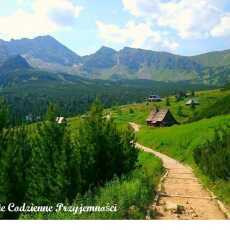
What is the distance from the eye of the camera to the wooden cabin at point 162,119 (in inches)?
4169

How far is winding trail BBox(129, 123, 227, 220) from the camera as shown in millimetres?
19359

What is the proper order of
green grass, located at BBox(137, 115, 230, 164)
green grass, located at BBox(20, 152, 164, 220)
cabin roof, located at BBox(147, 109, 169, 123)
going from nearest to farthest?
green grass, located at BBox(20, 152, 164, 220)
green grass, located at BBox(137, 115, 230, 164)
cabin roof, located at BBox(147, 109, 169, 123)

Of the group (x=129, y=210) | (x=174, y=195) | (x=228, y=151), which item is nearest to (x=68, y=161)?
(x=174, y=195)

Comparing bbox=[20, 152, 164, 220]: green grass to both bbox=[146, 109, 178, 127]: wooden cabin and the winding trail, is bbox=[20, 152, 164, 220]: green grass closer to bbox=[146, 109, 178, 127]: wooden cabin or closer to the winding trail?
the winding trail

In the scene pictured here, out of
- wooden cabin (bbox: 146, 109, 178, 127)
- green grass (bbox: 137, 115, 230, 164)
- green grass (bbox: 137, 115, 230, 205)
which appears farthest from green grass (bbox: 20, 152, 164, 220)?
wooden cabin (bbox: 146, 109, 178, 127)

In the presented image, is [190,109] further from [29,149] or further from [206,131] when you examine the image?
[29,149]

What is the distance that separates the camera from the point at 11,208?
59.9 ft

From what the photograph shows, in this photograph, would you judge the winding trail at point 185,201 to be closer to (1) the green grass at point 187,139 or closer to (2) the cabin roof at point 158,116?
(1) the green grass at point 187,139

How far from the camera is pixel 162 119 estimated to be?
4163 inches

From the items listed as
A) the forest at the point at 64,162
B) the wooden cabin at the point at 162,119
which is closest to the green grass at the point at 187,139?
the forest at the point at 64,162

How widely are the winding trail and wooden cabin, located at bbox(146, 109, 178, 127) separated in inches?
2927

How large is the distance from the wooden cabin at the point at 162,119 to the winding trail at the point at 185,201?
74343mm

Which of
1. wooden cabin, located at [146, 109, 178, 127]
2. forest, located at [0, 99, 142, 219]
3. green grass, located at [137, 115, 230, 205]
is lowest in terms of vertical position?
wooden cabin, located at [146, 109, 178, 127]

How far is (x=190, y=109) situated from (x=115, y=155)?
103 metres
